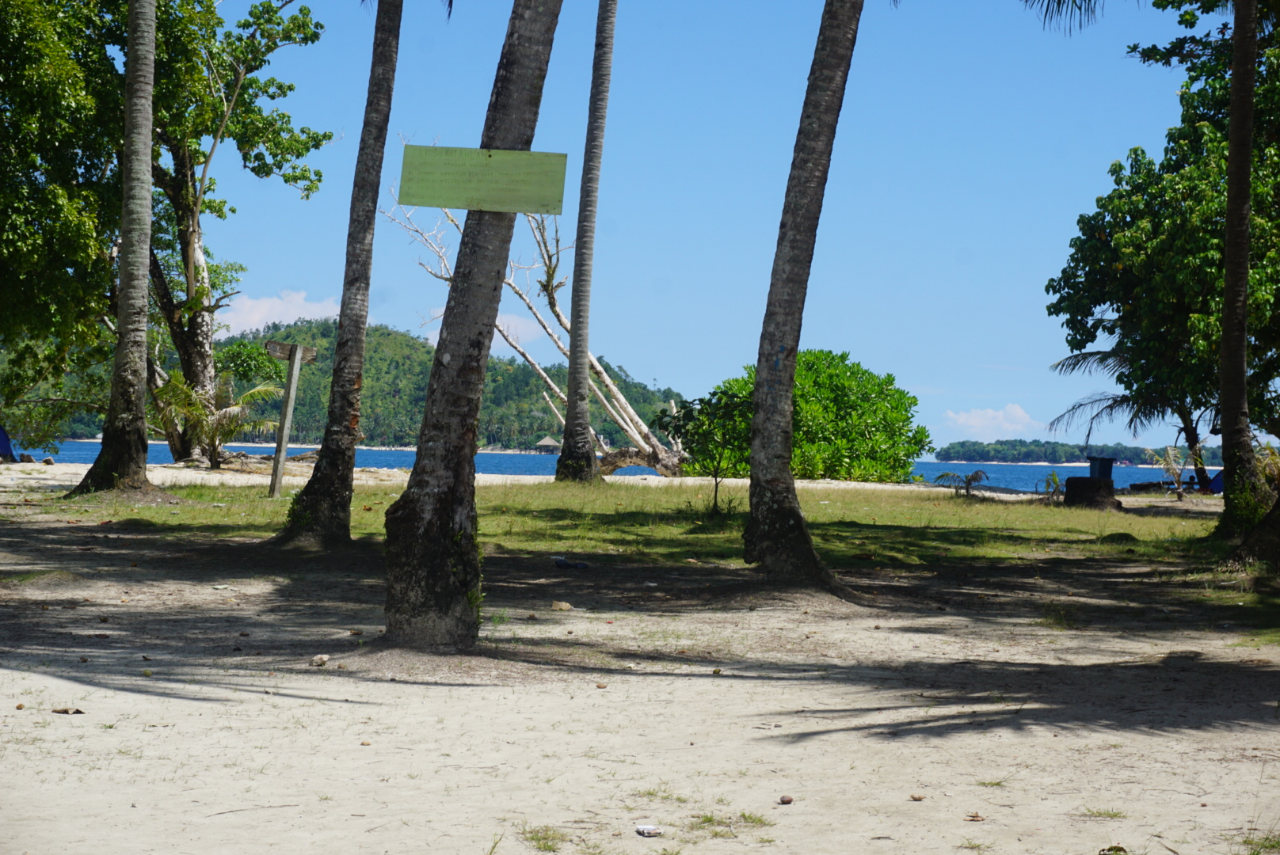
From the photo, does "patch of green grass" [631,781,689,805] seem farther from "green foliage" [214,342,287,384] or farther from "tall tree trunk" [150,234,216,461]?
"green foliage" [214,342,287,384]

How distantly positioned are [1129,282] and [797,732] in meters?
25.3

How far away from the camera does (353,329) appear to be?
11383mm

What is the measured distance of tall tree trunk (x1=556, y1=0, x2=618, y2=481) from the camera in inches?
833

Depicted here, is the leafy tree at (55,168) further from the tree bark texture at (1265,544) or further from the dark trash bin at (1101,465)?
the dark trash bin at (1101,465)

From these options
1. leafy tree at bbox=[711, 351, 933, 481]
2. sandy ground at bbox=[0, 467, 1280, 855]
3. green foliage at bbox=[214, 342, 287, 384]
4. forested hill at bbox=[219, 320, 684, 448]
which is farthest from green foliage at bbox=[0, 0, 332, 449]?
forested hill at bbox=[219, 320, 684, 448]

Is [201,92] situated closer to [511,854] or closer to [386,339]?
[511,854]

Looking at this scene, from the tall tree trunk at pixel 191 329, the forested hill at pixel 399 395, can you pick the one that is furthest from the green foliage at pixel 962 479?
the forested hill at pixel 399 395

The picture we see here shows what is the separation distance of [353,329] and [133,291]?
6.23m

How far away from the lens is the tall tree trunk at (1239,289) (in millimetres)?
12930

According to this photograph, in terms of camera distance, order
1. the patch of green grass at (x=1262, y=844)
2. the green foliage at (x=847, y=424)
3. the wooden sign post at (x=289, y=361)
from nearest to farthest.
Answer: the patch of green grass at (x=1262, y=844), the wooden sign post at (x=289, y=361), the green foliage at (x=847, y=424)

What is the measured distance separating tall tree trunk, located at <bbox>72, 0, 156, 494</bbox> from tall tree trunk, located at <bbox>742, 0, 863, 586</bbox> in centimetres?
1036

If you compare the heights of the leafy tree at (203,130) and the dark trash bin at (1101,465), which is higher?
the leafy tree at (203,130)

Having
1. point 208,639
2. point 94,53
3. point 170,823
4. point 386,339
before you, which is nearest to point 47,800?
point 170,823

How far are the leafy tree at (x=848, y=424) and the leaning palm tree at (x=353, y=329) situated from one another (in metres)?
16.0
